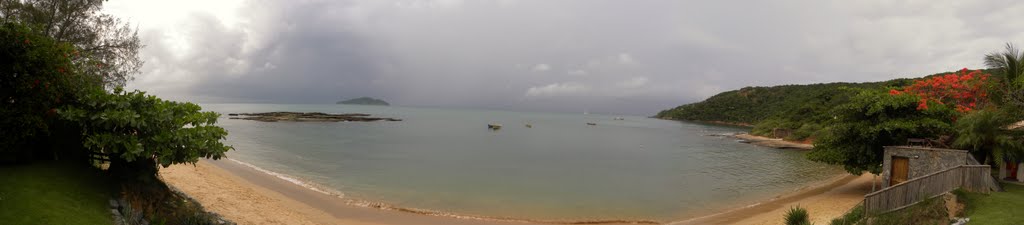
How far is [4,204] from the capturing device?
7965 mm

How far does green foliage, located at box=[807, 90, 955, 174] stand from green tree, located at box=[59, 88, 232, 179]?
23.9m

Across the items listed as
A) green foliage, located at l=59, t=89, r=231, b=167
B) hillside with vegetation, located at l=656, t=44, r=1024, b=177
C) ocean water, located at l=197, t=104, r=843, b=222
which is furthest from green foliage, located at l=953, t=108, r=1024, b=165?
green foliage, located at l=59, t=89, r=231, b=167

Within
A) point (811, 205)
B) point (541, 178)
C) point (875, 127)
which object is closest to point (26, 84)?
point (541, 178)

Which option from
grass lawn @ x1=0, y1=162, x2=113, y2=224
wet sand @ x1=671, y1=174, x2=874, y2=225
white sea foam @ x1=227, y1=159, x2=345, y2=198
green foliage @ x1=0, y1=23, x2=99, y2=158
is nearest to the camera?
grass lawn @ x1=0, y1=162, x2=113, y2=224

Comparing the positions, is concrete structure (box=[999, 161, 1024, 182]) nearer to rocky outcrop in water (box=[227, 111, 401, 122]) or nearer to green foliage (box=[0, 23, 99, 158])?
green foliage (box=[0, 23, 99, 158])

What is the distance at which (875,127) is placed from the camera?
64.0 ft

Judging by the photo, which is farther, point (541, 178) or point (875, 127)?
point (541, 178)

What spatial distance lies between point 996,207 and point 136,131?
20.6 meters

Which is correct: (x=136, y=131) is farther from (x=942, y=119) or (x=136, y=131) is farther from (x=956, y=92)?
(x=956, y=92)

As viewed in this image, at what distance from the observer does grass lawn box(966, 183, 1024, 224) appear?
35.0 ft

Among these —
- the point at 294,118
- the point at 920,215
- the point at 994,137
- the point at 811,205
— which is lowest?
the point at 811,205

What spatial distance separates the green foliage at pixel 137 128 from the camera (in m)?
9.65

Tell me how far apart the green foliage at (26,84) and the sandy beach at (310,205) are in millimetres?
5967

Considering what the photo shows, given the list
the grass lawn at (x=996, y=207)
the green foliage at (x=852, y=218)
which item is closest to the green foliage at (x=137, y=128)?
the green foliage at (x=852, y=218)
